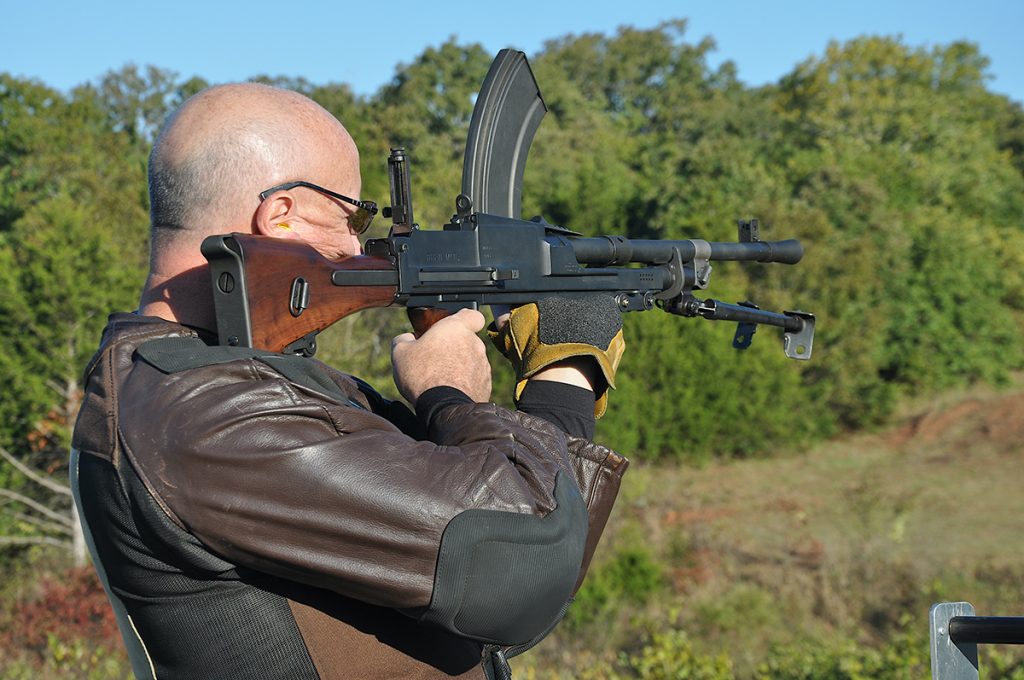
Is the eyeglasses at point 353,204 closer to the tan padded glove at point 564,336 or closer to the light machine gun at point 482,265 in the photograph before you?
the light machine gun at point 482,265

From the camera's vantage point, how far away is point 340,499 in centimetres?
163

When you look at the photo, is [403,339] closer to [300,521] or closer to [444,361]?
[444,361]

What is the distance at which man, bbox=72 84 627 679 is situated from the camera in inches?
64.7

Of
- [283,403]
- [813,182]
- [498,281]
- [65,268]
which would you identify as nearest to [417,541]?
[283,403]

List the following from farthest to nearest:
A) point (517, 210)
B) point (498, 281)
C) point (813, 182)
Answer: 1. point (813, 182)
2. point (517, 210)
3. point (498, 281)

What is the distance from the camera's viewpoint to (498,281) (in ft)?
7.99

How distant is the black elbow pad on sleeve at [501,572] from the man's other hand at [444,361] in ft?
1.17

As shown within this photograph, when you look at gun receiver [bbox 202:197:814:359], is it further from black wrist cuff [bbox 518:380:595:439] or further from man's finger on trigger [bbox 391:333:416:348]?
black wrist cuff [bbox 518:380:595:439]

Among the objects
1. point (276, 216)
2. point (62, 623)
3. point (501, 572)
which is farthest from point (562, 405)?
point (62, 623)

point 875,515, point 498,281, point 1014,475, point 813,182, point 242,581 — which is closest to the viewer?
point 242,581

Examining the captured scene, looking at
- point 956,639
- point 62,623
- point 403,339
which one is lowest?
point 62,623

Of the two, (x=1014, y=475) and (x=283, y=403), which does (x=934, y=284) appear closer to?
(x=1014, y=475)

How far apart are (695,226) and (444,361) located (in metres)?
18.1

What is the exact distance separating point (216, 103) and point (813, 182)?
21.6 meters
